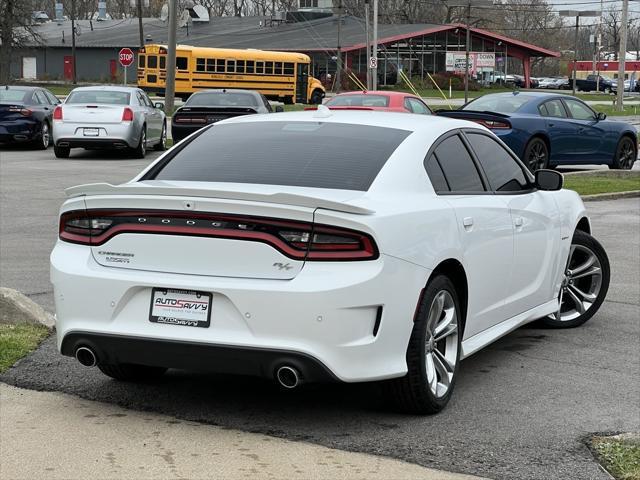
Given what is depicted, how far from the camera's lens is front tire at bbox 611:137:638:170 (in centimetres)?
2281

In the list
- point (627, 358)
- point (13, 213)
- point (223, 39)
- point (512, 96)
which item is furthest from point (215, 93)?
point (223, 39)

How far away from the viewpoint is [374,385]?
6348 mm

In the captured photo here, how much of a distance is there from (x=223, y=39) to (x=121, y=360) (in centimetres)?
8169

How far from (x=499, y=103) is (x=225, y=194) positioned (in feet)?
52.6

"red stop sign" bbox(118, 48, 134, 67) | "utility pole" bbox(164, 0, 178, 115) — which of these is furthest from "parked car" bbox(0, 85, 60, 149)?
"red stop sign" bbox(118, 48, 134, 67)

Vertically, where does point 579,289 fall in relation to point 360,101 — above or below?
below

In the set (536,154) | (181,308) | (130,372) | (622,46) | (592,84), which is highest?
(622,46)

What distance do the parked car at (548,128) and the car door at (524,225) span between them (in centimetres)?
1205

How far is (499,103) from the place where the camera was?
20.7 meters

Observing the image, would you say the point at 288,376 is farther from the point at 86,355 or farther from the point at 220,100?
the point at 220,100

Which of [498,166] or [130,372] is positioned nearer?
[130,372]

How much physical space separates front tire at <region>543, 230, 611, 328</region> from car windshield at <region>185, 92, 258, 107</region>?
17.8 m

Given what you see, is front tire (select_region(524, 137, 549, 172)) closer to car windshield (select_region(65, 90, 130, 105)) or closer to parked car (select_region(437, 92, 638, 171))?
parked car (select_region(437, 92, 638, 171))

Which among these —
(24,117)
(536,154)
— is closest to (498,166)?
(536,154)
